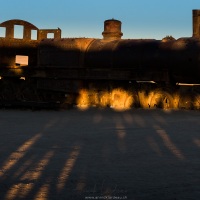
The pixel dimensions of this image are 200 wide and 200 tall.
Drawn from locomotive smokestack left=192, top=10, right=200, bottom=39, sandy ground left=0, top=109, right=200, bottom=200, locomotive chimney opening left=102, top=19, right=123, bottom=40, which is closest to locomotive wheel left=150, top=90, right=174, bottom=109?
sandy ground left=0, top=109, right=200, bottom=200

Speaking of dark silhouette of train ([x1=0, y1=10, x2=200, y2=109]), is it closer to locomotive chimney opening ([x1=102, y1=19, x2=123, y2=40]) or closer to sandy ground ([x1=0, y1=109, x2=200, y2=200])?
locomotive chimney opening ([x1=102, y1=19, x2=123, y2=40])

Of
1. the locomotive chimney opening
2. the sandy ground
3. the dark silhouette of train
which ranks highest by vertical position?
the locomotive chimney opening

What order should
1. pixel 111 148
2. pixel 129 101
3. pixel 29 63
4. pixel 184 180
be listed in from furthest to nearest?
pixel 29 63 < pixel 129 101 < pixel 111 148 < pixel 184 180

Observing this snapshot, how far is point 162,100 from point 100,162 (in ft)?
30.4

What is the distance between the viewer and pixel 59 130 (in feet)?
28.3

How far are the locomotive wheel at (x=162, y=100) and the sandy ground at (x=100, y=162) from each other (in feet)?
15.6

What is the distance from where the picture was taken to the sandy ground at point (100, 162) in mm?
3852

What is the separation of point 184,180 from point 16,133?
4.80 m

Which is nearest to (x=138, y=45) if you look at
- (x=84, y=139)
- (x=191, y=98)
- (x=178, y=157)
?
(x=191, y=98)

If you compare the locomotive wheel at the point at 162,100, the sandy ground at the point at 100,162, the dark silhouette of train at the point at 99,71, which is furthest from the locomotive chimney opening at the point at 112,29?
the sandy ground at the point at 100,162

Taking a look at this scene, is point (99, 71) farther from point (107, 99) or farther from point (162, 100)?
point (162, 100)

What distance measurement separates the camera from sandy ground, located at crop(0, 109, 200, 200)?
385 centimetres

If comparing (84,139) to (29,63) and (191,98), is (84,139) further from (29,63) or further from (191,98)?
(29,63)

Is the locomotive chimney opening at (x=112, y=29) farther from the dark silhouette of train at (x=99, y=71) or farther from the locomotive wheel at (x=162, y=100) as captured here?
the locomotive wheel at (x=162, y=100)
